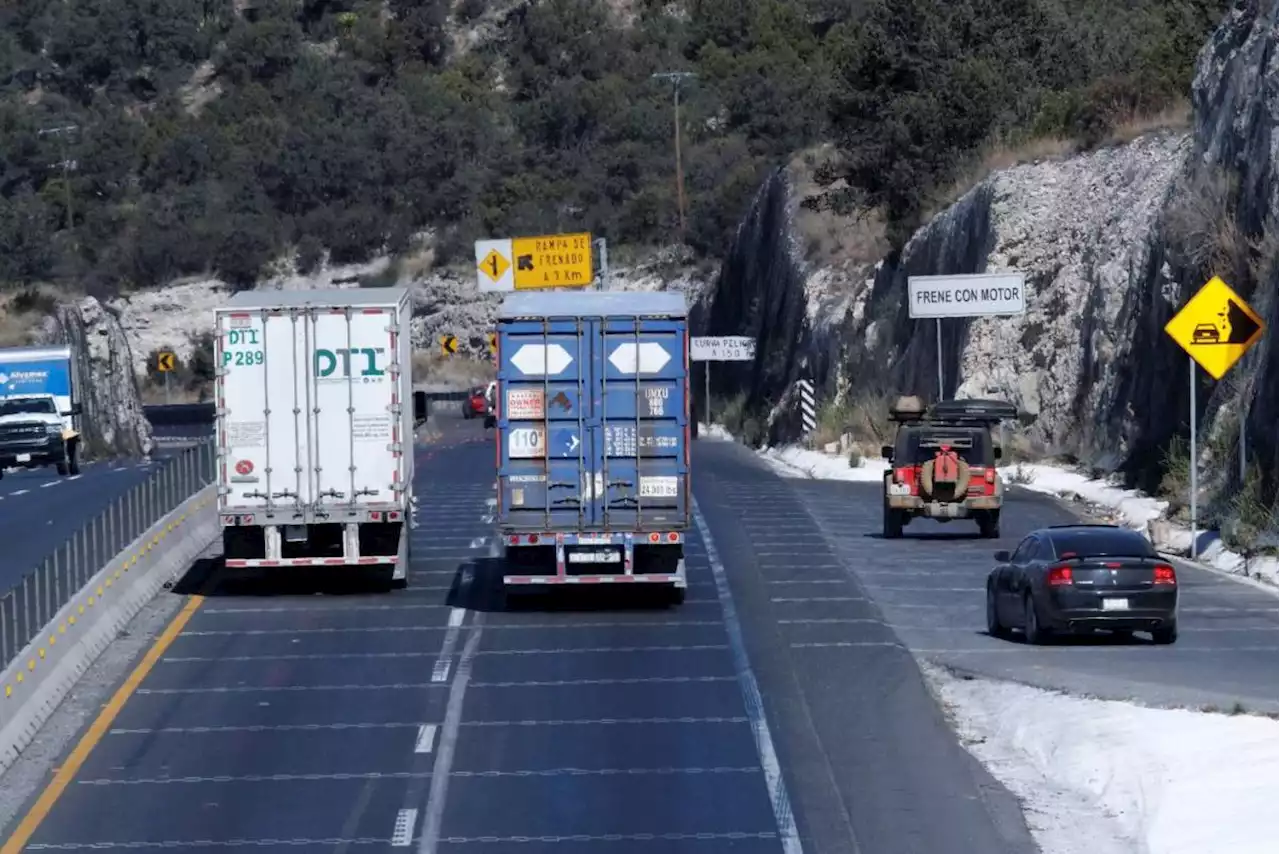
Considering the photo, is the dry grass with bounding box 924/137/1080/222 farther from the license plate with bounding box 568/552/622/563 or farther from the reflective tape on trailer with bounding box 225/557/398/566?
the license plate with bounding box 568/552/622/563

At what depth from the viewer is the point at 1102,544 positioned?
2145 cm

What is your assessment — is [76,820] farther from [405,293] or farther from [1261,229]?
[1261,229]

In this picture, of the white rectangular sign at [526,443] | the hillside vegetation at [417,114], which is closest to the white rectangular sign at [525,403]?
the white rectangular sign at [526,443]

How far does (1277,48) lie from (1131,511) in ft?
28.4

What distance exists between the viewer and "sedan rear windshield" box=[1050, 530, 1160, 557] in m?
21.3

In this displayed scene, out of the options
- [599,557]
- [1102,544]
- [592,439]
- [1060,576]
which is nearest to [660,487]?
[592,439]

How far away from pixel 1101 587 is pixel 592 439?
688cm

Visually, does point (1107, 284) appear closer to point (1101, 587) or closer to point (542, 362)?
point (542, 362)

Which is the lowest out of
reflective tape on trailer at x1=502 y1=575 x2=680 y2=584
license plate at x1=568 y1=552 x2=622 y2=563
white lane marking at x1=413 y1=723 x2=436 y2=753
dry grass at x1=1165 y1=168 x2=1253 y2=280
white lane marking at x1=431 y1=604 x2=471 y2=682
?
white lane marking at x1=413 y1=723 x2=436 y2=753

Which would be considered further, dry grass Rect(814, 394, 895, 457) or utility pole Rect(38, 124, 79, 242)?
utility pole Rect(38, 124, 79, 242)

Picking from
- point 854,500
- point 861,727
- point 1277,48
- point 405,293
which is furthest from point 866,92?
point 861,727

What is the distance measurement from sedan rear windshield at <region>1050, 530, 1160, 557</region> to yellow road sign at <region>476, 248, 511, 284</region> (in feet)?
141

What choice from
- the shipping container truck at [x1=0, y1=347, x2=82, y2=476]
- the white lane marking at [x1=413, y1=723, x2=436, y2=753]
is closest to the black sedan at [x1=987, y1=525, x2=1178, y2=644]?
the white lane marking at [x1=413, y1=723, x2=436, y2=753]

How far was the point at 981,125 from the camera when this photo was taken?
221 ft
